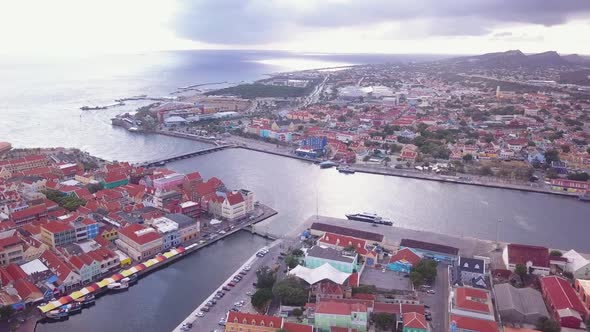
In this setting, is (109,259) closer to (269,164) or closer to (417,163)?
(269,164)

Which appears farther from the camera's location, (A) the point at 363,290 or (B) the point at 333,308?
(A) the point at 363,290

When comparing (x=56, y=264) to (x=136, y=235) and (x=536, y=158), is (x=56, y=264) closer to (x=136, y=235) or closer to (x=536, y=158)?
(x=136, y=235)

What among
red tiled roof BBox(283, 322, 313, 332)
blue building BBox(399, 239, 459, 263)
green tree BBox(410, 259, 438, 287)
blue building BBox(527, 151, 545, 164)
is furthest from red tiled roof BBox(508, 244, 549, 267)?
blue building BBox(527, 151, 545, 164)

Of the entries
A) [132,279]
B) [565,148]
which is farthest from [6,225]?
[565,148]

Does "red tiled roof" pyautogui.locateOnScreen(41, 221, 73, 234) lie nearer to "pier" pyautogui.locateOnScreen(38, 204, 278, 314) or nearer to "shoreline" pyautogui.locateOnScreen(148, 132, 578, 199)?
"pier" pyautogui.locateOnScreen(38, 204, 278, 314)

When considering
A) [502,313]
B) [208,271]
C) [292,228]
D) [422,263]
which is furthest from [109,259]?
[502,313]

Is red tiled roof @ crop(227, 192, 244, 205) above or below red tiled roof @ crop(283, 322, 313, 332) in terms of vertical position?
above
